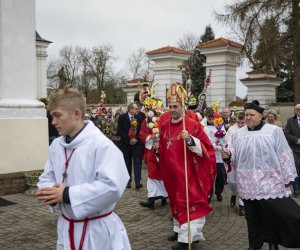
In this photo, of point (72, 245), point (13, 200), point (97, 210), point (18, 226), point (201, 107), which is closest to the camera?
point (97, 210)

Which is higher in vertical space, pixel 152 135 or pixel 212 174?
pixel 152 135

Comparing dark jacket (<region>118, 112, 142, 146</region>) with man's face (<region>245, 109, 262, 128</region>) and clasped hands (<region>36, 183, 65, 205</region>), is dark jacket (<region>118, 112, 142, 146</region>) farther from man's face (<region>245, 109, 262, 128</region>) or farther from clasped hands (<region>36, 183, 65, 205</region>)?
clasped hands (<region>36, 183, 65, 205</region>)

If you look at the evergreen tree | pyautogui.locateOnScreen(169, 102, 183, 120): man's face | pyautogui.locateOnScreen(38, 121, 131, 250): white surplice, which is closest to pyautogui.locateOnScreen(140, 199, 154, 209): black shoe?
pyautogui.locateOnScreen(169, 102, 183, 120): man's face

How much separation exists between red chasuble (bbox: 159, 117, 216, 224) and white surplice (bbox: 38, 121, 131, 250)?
2564 millimetres

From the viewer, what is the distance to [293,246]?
503 cm

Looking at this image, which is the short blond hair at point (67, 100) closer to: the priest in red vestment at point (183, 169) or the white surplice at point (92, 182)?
the white surplice at point (92, 182)

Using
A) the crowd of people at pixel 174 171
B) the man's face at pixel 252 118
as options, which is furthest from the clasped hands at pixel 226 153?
the man's face at pixel 252 118

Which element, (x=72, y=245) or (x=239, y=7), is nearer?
(x=72, y=245)

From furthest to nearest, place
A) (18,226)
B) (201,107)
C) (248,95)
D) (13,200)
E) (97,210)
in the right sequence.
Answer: (248,95), (201,107), (13,200), (18,226), (97,210)

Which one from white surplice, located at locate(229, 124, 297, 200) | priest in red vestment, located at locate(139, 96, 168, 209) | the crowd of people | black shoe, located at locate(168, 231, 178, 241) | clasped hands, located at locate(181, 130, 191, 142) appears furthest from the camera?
priest in red vestment, located at locate(139, 96, 168, 209)

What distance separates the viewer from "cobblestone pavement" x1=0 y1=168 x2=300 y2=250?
5648 mm

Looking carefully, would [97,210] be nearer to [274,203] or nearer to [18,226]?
[274,203]

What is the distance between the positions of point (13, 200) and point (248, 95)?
37.9ft

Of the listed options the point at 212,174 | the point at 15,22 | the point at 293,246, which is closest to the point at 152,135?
the point at 212,174
